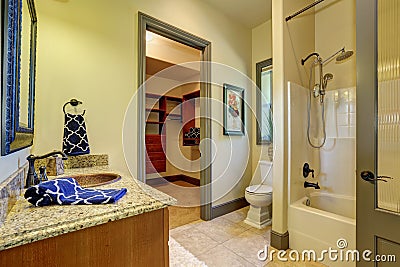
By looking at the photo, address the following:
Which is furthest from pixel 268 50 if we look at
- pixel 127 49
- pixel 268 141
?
pixel 127 49

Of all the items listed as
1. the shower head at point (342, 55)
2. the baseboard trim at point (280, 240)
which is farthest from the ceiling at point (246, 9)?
the baseboard trim at point (280, 240)

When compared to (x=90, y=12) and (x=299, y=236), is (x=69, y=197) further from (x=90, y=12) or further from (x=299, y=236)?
(x=299, y=236)

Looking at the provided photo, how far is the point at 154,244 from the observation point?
0.81m

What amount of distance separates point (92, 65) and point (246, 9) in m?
2.24

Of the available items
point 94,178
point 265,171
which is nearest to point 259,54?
point 265,171

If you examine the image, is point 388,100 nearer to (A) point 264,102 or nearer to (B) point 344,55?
(B) point 344,55

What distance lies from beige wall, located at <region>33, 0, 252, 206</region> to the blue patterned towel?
2.99 feet

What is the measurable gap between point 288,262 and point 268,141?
1.65m

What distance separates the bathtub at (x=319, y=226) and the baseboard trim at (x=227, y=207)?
38.9 inches

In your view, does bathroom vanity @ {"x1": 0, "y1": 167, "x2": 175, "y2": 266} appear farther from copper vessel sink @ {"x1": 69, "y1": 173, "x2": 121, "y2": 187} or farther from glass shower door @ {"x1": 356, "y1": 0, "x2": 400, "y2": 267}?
glass shower door @ {"x1": 356, "y1": 0, "x2": 400, "y2": 267}

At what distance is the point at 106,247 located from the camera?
2.32 feet

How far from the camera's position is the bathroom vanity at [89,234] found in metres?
0.57

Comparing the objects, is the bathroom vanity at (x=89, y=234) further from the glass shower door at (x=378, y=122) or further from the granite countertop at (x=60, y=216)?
the glass shower door at (x=378, y=122)

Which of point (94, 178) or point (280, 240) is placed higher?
point (94, 178)
